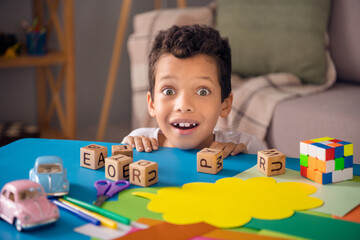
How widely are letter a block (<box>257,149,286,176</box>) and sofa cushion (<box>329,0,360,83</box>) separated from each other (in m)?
1.43

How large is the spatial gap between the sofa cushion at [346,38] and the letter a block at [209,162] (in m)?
1.48

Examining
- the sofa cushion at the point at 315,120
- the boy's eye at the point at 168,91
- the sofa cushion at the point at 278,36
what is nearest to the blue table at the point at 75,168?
the boy's eye at the point at 168,91

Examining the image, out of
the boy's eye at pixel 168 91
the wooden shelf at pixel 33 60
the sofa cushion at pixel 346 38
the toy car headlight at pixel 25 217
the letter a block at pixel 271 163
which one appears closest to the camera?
the toy car headlight at pixel 25 217

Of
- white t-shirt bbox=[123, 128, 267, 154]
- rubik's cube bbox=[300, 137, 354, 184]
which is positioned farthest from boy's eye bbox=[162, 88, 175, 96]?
rubik's cube bbox=[300, 137, 354, 184]

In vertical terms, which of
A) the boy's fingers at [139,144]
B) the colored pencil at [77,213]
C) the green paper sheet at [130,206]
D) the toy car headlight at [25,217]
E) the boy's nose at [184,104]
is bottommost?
the boy's fingers at [139,144]

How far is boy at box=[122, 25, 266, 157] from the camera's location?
43.7 inches

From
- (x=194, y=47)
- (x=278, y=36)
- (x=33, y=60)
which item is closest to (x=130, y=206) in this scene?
(x=194, y=47)

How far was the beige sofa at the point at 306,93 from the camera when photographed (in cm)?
180

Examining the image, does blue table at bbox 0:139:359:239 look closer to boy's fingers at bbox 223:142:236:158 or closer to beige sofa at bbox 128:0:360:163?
boy's fingers at bbox 223:142:236:158

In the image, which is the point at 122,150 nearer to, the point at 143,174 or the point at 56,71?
the point at 143,174

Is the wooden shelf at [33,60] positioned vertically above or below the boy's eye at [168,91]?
below

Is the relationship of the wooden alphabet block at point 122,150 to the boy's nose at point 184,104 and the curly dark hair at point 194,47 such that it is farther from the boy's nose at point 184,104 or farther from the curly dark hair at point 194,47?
the curly dark hair at point 194,47

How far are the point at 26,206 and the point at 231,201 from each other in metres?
0.32

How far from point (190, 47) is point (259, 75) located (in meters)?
1.17
